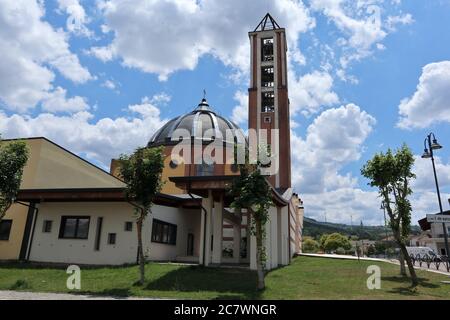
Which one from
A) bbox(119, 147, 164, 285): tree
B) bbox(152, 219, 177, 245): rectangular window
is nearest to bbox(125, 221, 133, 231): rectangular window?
bbox(152, 219, 177, 245): rectangular window

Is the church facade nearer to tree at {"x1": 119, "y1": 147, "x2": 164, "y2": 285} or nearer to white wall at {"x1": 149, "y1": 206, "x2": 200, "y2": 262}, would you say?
white wall at {"x1": 149, "y1": 206, "x2": 200, "y2": 262}

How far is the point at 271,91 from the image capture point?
36.2 meters

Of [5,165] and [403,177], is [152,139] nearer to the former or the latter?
[5,165]

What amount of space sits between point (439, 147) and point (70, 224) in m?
21.4

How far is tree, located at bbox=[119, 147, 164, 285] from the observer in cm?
1567

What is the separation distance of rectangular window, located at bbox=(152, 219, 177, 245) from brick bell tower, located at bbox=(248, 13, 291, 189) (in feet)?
37.0

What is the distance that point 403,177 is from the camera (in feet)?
58.0

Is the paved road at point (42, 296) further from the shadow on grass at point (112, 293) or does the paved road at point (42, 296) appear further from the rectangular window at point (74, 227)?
the rectangular window at point (74, 227)

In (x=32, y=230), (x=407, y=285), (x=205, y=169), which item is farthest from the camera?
(x=205, y=169)

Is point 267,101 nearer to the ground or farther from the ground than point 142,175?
farther from the ground

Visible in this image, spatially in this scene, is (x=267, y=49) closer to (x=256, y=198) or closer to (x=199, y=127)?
(x=199, y=127)

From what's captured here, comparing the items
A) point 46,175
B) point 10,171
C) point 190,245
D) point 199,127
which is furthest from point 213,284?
point 199,127

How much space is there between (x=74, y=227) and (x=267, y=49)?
26.1 m

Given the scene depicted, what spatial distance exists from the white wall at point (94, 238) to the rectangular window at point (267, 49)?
21.1 m
